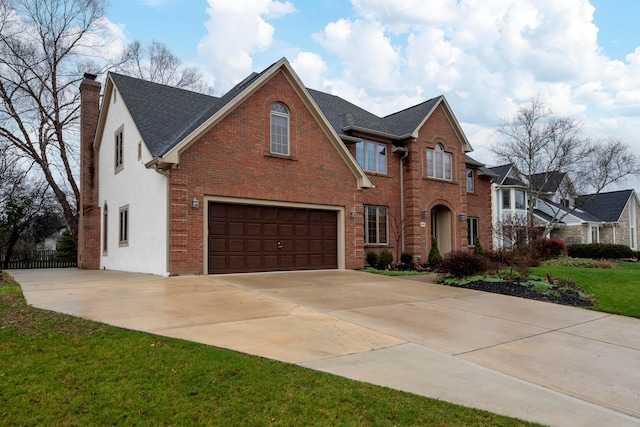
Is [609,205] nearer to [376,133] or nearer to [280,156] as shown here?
[376,133]

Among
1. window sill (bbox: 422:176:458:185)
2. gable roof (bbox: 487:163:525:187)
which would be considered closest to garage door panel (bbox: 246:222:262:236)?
window sill (bbox: 422:176:458:185)

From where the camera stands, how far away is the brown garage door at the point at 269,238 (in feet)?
46.3

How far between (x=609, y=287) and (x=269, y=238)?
996 cm

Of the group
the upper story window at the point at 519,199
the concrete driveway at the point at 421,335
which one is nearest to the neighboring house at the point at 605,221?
the upper story window at the point at 519,199

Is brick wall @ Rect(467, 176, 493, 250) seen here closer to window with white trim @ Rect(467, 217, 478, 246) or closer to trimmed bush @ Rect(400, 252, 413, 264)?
window with white trim @ Rect(467, 217, 478, 246)

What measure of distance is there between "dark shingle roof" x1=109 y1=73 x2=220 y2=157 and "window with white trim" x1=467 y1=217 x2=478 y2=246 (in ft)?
50.7

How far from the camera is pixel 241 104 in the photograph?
14586 millimetres

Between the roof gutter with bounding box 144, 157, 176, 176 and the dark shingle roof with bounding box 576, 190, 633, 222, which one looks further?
the dark shingle roof with bounding box 576, 190, 633, 222

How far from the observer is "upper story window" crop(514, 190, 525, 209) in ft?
111

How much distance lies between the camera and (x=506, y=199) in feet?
111

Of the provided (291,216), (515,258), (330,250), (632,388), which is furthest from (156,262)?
(632,388)

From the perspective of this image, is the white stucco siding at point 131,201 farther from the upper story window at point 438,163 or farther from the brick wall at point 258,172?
the upper story window at point 438,163

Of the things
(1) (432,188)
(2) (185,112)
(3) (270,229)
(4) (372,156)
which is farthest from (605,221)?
(2) (185,112)

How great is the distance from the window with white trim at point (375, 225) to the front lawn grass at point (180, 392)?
1552 centimetres
